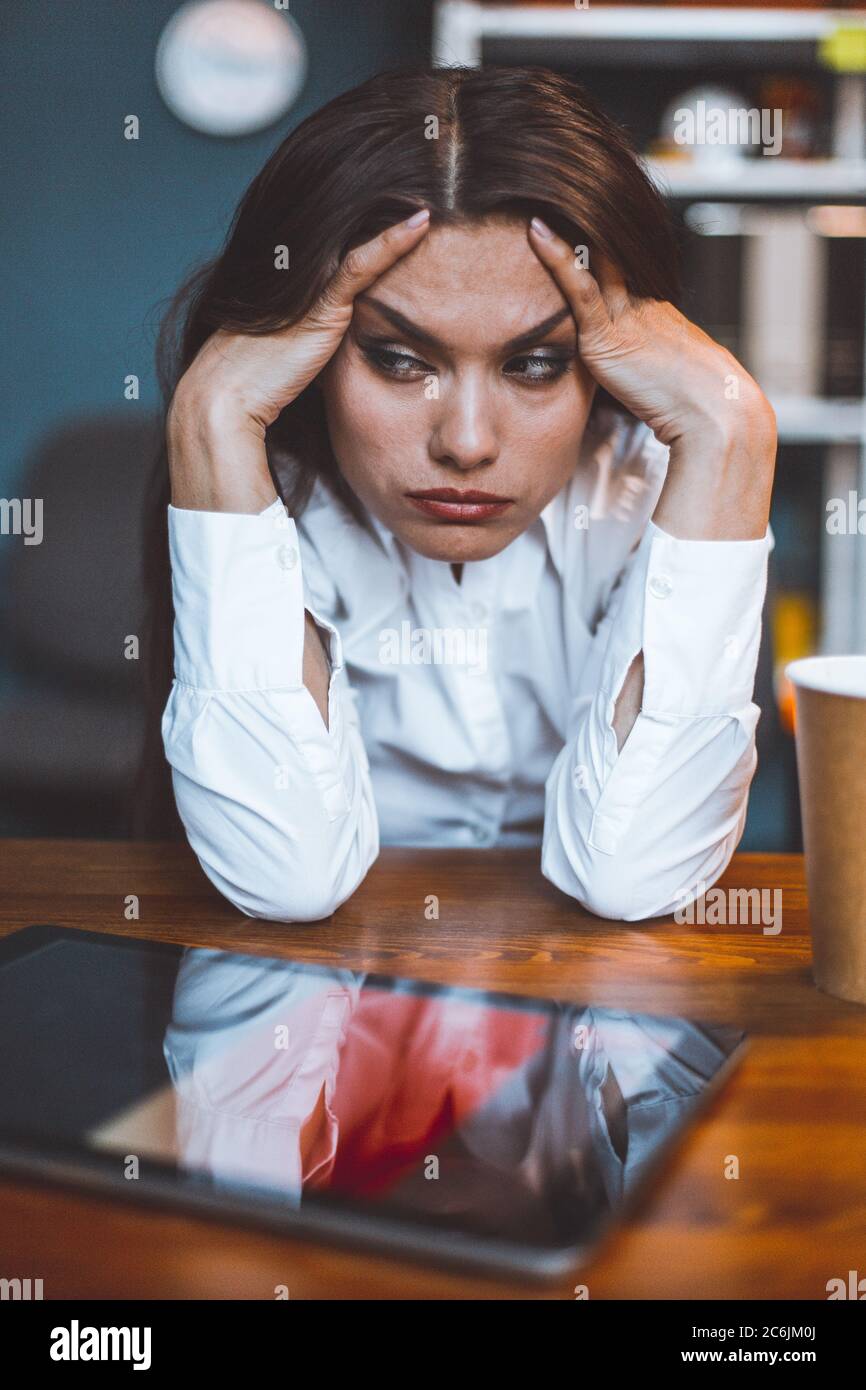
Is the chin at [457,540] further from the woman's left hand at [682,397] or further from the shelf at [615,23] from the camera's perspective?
the shelf at [615,23]

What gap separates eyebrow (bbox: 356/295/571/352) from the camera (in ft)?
3.18

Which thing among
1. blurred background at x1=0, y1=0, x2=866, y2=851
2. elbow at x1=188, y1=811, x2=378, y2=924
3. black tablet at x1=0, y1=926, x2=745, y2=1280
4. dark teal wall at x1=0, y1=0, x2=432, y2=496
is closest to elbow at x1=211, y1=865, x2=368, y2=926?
elbow at x1=188, y1=811, x2=378, y2=924

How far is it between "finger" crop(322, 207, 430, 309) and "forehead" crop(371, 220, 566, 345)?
16mm

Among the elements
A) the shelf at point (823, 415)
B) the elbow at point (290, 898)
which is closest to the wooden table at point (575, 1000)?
the elbow at point (290, 898)

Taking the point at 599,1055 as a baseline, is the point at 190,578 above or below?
above

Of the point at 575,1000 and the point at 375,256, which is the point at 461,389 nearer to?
the point at 375,256

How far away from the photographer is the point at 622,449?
1259 millimetres

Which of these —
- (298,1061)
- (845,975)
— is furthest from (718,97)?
(298,1061)

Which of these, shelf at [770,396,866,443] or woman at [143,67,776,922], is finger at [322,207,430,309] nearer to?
woman at [143,67,776,922]

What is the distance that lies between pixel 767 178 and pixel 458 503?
1611 mm

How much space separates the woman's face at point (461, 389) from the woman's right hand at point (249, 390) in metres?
0.02

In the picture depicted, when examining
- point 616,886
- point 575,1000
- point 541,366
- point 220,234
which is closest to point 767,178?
point 220,234

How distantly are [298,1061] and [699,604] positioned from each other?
514mm
